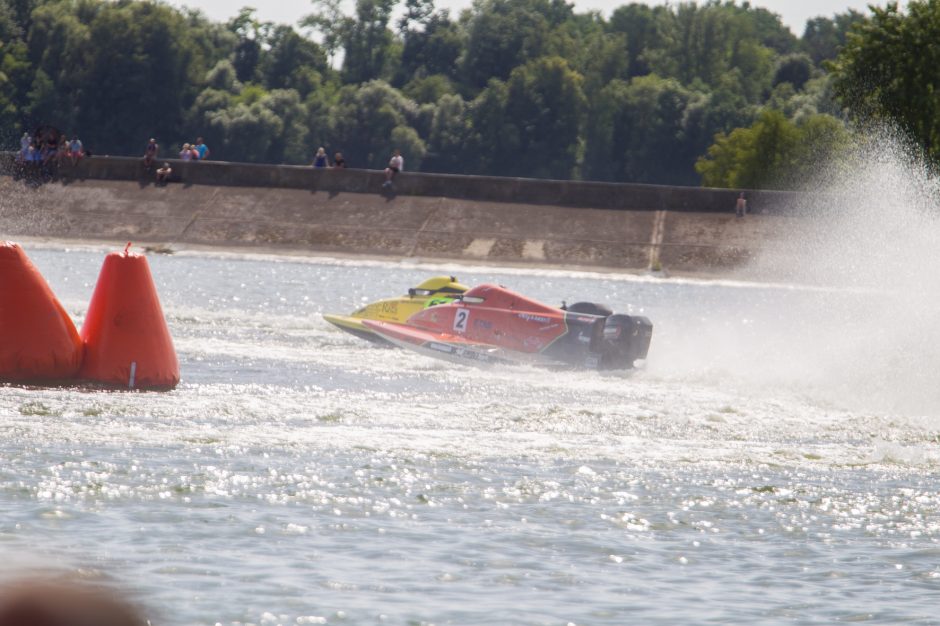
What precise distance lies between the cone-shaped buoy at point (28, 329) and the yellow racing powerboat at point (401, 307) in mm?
8667

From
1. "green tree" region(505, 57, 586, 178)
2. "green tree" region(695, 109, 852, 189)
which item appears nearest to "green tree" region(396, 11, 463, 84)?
"green tree" region(505, 57, 586, 178)

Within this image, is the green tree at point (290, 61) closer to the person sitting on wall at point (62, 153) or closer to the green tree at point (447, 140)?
the green tree at point (447, 140)

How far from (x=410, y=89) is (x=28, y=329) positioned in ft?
448

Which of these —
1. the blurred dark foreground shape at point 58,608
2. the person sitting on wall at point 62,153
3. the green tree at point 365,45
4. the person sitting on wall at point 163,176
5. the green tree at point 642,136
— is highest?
the green tree at point 365,45

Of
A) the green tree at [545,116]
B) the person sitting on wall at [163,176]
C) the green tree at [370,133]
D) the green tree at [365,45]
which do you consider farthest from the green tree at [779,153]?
the green tree at [365,45]

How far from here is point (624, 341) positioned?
20375 millimetres

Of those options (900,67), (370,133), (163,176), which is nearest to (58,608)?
(900,67)

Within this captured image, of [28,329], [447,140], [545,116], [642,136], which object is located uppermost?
[545,116]

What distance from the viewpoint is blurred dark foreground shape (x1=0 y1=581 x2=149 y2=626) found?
2852 mm

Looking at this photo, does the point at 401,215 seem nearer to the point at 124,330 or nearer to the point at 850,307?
the point at 850,307

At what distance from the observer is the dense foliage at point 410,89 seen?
115812 mm

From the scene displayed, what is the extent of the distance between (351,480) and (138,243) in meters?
41.7

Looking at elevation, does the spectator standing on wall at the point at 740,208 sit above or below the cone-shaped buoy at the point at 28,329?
above

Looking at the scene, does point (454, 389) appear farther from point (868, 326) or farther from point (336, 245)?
point (336, 245)
